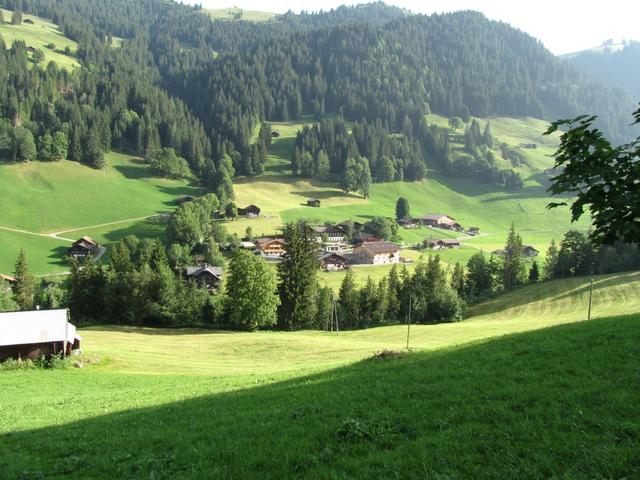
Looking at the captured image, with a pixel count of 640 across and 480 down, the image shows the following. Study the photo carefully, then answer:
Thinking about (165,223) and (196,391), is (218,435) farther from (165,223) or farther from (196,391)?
(165,223)

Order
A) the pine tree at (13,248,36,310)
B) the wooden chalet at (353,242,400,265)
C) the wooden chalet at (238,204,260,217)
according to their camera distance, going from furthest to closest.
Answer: the wooden chalet at (238,204,260,217) < the wooden chalet at (353,242,400,265) < the pine tree at (13,248,36,310)

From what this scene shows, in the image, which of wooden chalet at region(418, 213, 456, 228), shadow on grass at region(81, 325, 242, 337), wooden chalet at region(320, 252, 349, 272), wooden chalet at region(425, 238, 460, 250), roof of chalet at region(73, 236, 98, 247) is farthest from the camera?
wooden chalet at region(418, 213, 456, 228)

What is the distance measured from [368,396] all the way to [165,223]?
135 meters

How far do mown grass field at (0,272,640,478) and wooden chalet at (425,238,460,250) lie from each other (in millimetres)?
129546

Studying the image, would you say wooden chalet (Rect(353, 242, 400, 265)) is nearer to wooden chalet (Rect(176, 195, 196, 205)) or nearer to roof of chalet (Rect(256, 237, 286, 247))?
roof of chalet (Rect(256, 237, 286, 247))

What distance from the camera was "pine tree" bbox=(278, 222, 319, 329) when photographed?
255 feet

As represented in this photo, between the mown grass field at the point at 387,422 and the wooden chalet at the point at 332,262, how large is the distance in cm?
10248

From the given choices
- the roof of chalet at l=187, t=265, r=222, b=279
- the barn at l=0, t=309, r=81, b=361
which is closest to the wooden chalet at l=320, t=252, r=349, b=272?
the roof of chalet at l=187, t=265, r=222, b=279

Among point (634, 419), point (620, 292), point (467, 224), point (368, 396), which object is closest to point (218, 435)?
point (368, 396)

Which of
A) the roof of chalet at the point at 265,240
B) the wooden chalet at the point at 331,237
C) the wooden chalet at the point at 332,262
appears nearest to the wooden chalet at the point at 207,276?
the roof of chalet at the point at 265,240

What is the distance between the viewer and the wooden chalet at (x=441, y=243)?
151938mm

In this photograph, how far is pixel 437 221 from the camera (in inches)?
7136

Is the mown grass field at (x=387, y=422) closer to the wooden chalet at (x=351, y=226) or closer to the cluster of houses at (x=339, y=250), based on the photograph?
the cluster of houses at (x=339, y=250)

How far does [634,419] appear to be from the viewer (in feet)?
31.6
